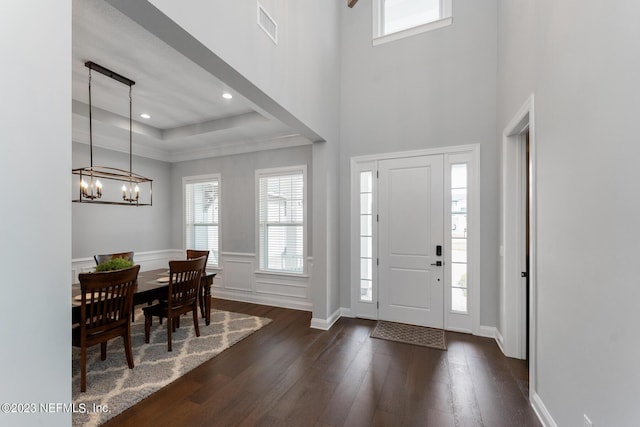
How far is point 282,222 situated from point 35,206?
3736 mm

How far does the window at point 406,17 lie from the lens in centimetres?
359

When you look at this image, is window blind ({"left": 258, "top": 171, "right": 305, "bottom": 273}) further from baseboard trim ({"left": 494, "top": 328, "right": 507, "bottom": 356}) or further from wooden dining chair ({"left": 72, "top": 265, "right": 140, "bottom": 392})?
baseboard trim ({"left": 494, "top": 328, "right": 507, "bottom": 356})

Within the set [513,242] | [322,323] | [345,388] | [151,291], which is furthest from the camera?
A: [322,323]

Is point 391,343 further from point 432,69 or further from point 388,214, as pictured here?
point 432,69

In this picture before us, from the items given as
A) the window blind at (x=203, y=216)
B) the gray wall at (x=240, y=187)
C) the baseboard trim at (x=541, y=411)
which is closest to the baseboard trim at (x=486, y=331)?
the baseboard trim at (x=541, y=411)

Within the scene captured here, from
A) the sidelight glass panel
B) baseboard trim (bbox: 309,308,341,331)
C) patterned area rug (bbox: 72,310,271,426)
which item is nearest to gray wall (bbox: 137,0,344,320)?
baseboard trim (bbox: 309,308,341,331)

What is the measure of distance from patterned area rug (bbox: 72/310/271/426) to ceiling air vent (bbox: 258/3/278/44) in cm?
314

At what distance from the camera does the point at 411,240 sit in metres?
3.65

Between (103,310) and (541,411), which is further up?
(103,310)

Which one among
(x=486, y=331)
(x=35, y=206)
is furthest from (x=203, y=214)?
(x=486, y=331)

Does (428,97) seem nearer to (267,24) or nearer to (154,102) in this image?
(267,24)

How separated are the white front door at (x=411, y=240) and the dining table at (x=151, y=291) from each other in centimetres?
239

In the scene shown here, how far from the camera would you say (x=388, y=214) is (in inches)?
148

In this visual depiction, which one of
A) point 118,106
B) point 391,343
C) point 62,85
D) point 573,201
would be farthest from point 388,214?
point 118,106
